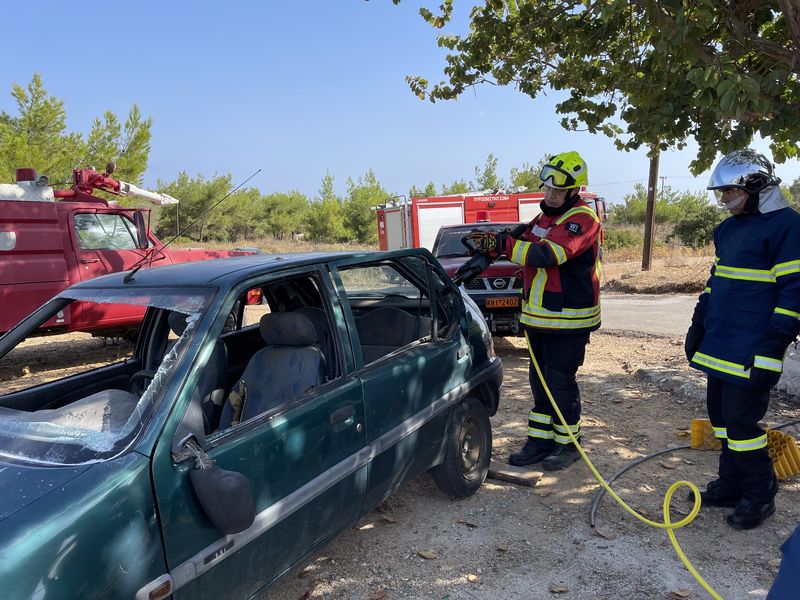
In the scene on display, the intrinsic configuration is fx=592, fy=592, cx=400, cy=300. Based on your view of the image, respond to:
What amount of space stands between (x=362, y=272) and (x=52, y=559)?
8.44 feet

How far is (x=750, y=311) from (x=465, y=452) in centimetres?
176

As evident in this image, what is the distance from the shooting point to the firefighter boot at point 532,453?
164 inches

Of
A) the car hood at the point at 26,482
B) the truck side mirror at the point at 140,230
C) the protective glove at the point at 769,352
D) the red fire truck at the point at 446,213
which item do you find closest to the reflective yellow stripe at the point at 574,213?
the protective glove at the point at 769,352

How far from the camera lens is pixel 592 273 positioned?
3.91 m

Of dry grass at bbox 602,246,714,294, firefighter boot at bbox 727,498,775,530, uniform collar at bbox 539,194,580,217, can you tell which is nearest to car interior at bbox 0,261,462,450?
uniform collar at bbox 539,194,580,217

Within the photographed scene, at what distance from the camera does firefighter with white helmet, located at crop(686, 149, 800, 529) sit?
291 centimetres

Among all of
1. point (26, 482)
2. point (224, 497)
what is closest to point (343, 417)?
point (224, 497)

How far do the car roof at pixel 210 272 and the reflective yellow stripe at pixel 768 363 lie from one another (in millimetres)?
2123

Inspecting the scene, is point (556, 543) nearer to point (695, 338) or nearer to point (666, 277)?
point (695, 338)

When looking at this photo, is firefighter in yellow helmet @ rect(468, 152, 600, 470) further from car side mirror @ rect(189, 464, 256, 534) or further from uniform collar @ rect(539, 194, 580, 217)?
car side mirror @ rect(189, 464, 256, 534)

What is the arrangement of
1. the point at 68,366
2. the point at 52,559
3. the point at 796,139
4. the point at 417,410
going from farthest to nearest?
the point at 68,366, the point at 796,139, the point at 417,410, the point at 52,559

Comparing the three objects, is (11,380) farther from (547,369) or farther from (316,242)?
(316,242)

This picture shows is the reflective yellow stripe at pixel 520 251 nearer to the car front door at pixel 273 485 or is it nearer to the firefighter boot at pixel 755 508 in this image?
the car front door at pixel 273 485

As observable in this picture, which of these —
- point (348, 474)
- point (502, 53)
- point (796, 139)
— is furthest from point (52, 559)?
point (502, 53)
